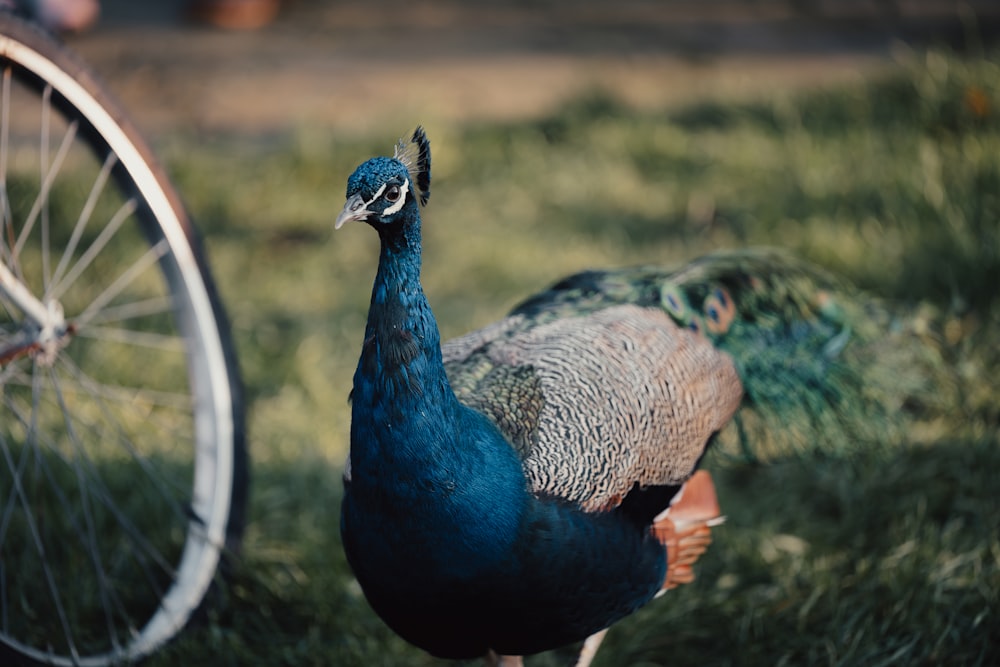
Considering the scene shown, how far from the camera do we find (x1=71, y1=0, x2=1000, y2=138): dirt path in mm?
4602

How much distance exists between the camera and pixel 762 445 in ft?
7.04

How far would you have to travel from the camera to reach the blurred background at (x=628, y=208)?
211 cm

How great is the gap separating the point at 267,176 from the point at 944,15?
11.7 ft

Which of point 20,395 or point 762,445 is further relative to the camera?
point 20,395

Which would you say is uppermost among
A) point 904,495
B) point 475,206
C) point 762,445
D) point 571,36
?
point 571,36

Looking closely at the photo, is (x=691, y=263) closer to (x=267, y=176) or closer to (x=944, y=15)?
(x=267, y=176)

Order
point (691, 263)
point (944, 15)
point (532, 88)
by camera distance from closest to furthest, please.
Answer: point (691, 263) → point (532, 88) → point (944, 15)

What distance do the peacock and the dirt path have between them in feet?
7.68

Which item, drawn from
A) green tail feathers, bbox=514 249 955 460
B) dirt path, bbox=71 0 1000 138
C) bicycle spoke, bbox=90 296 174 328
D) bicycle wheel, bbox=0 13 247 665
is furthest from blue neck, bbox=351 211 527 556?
dirt path, bbox=71 0 1000 138

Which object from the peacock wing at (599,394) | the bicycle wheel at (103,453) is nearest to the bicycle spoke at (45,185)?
the bicycle wheel at (103,453)

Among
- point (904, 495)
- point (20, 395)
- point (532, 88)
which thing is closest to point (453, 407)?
point (904, 495)

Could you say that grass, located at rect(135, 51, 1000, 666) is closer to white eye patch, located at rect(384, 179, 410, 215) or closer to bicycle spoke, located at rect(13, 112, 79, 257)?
bicycle spoke, located at rect(13, 112, 79, 257)

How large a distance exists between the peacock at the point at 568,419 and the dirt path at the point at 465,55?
2.34m

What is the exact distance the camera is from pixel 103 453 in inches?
97.8
